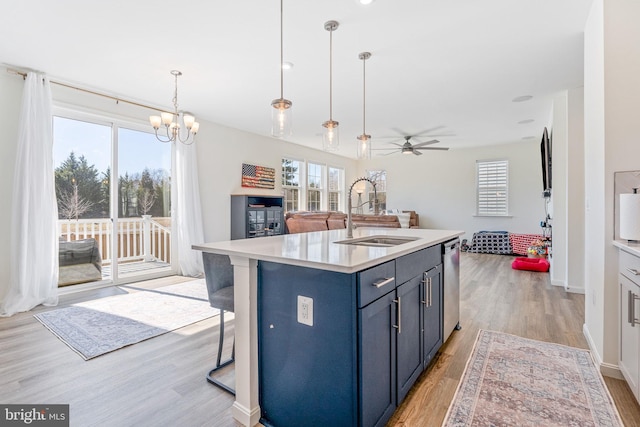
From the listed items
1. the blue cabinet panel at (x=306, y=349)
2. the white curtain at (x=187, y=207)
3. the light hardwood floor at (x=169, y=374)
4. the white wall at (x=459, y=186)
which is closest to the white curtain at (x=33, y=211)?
the light hardwood floor at (x=169, y=374)

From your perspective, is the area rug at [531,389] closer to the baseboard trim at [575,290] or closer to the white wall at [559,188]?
the baseboard trim at [575,290]

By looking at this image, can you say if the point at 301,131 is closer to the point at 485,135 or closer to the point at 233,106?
the point at 233,106

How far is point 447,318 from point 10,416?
2847mm

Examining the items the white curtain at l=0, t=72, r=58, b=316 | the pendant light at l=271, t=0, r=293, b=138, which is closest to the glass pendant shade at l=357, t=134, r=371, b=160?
the pendant light at l=271, t=0, r=293, b=138

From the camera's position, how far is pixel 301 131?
21.4ft

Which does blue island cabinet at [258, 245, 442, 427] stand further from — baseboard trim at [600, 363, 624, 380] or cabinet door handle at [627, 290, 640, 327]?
baseboard trim at [600, 363, 624, 380]

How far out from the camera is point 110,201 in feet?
14.8

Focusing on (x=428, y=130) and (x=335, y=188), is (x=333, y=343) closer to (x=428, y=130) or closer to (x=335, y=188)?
(x=428, y=130)

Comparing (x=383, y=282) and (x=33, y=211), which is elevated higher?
(x=33, y=211)

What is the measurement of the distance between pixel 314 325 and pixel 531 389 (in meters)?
1.50

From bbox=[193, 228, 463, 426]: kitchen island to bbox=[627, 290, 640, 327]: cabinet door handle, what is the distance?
3.96 feet

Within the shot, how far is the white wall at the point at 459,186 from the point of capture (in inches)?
296

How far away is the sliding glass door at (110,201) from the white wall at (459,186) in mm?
6445

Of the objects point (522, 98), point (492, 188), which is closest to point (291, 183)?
point (522, 98)
